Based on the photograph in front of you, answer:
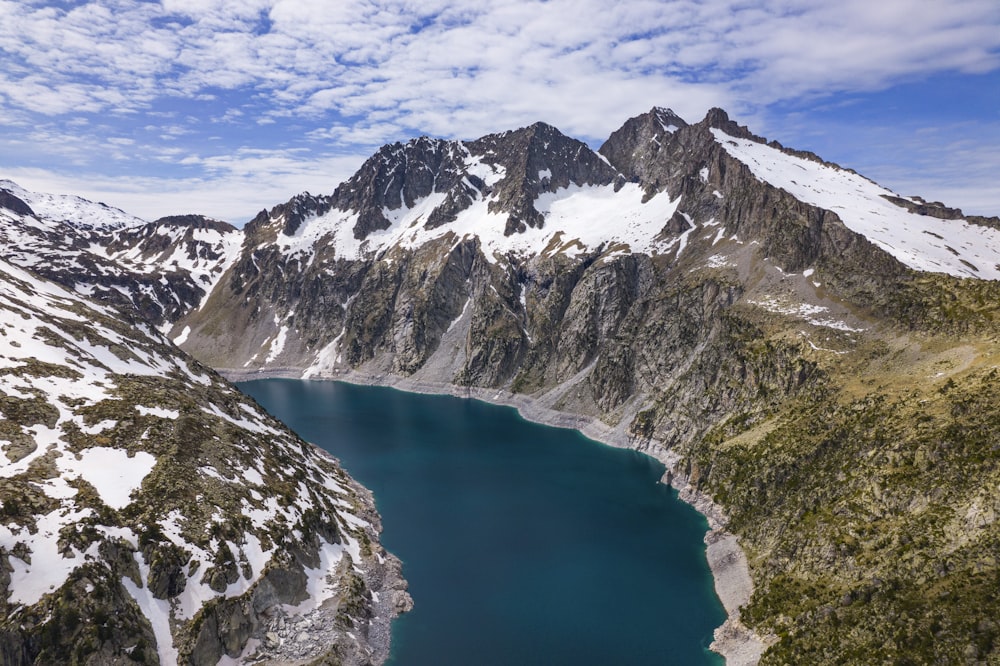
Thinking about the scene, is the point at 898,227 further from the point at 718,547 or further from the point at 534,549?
the point at 534,549

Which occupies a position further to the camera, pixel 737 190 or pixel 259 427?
pixel 737 190

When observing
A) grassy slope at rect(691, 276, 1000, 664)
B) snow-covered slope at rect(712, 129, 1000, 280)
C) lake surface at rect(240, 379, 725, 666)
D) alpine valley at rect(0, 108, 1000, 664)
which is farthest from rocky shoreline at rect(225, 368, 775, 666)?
snow-covered slope at rect(712, 129, 1000, 280)

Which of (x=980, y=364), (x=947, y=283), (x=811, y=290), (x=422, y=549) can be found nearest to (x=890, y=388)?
(x=980, y=364)

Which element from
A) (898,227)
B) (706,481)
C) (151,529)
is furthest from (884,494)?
(898,227)

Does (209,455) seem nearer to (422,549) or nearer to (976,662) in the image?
(422,549)

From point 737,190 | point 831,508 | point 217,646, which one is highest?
point 737,190

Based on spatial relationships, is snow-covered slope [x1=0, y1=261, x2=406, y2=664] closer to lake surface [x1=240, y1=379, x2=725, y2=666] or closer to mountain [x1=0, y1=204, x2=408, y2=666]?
mountain [x1=0, y1=204, x2=408, y2=666]
